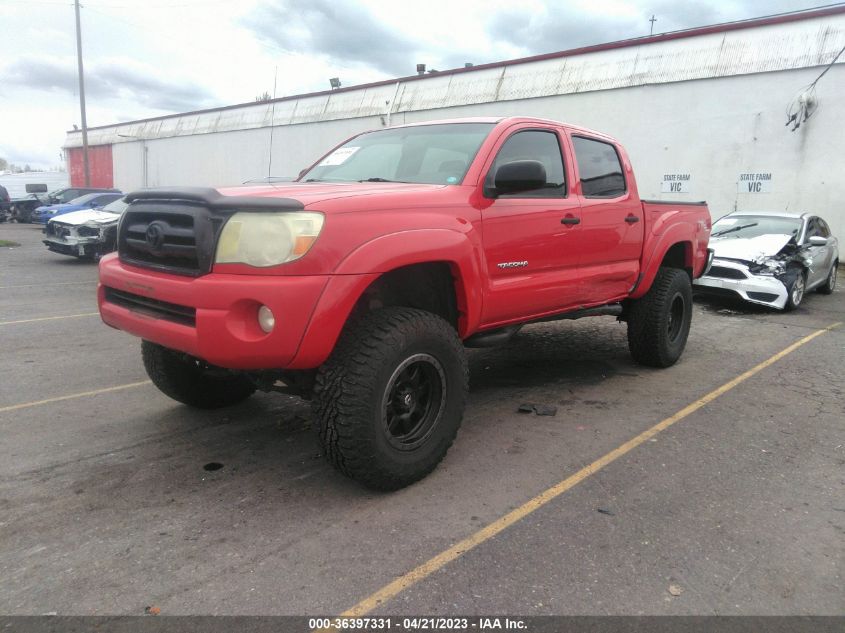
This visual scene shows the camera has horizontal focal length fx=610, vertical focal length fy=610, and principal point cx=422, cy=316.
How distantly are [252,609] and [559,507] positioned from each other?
1.56 meters

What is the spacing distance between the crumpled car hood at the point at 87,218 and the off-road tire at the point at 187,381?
10.1 m

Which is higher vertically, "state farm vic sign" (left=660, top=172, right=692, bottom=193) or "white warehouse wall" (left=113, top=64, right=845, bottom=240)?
"white warehouse wall" (left=113, top=64, right=845, bottom=240)

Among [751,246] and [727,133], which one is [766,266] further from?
[727,133]

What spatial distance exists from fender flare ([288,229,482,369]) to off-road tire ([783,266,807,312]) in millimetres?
7468

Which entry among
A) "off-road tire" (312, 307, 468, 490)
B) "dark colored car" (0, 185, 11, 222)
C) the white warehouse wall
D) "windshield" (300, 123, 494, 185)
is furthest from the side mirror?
"dark colored car" (0, 185, 11, 222)

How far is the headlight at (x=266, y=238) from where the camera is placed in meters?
2.73

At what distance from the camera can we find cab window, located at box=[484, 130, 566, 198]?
3.94m

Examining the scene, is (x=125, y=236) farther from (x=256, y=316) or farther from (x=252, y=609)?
(x=252, y=609)

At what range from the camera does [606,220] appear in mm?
4641

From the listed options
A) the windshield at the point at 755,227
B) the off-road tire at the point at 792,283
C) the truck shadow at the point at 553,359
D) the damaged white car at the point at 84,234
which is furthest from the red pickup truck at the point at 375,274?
the damaged white car at the point at 84,234

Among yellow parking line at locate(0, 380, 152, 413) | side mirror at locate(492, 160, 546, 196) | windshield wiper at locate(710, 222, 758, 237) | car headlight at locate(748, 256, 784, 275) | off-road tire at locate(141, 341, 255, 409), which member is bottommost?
yellow parking line at locate(0, 380, 152, 413)

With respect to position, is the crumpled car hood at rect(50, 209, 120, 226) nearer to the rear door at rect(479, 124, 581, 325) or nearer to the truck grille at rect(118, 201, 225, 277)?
the truck grille at rect(118, 201, 225, 277)

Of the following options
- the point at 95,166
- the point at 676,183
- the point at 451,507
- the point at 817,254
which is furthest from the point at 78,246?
the point at 95,166

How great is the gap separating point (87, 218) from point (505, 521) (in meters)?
12.9
